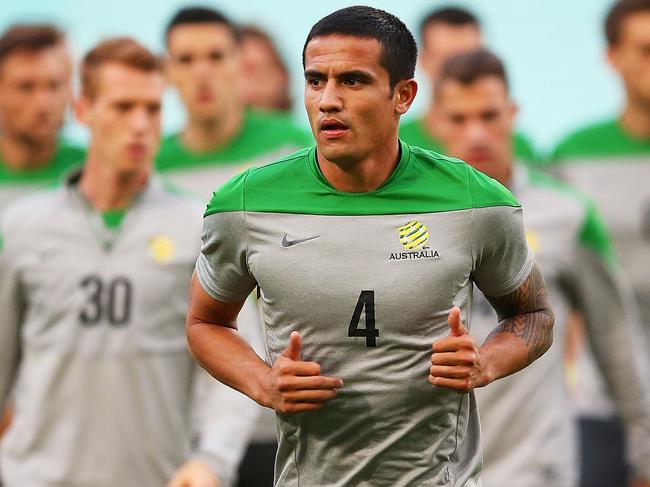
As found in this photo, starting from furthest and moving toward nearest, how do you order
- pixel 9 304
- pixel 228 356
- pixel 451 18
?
pixel 451 18, pixel 9 304, pixel 228 356

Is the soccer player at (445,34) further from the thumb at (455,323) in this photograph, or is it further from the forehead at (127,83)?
the thumb at (455,323)

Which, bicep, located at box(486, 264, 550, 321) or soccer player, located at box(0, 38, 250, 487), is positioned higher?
bicep, located at box(486, 264, 550, 321)

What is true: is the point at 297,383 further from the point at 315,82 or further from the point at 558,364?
the point at 558,364

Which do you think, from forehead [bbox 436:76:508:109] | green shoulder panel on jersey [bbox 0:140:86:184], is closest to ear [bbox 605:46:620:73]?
forehead [bbox 436:76:508:109]

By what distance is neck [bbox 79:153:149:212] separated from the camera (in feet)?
29.1

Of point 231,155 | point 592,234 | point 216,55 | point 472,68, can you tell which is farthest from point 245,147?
point 592,234

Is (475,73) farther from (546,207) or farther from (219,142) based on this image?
(219,142)

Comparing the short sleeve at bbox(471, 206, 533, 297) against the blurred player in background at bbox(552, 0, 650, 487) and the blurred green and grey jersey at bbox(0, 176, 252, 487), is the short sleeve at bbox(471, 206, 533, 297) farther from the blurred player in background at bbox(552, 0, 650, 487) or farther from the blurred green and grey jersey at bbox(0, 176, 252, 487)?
the blurred player in background at bbox(552, 0, 650, 487)

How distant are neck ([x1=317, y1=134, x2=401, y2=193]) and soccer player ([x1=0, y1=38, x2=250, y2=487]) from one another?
2628 millimetres

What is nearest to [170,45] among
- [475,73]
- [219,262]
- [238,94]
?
[238,94]

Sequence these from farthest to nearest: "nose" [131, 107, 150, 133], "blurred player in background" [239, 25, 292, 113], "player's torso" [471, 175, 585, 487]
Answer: "blurred player in background" [239, 25, 292, 113] < "player's torso" [471, 175, 585, 487] < "nose" [131, 107, 150, 133]

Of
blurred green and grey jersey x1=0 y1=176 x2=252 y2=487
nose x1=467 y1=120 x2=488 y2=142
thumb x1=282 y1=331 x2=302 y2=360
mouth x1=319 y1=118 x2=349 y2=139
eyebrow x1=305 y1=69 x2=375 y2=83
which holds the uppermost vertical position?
eyebrow x1=305 y1=69 x2=375 y2=83

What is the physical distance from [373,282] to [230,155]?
5.24 m

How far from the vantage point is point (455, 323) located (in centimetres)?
573
